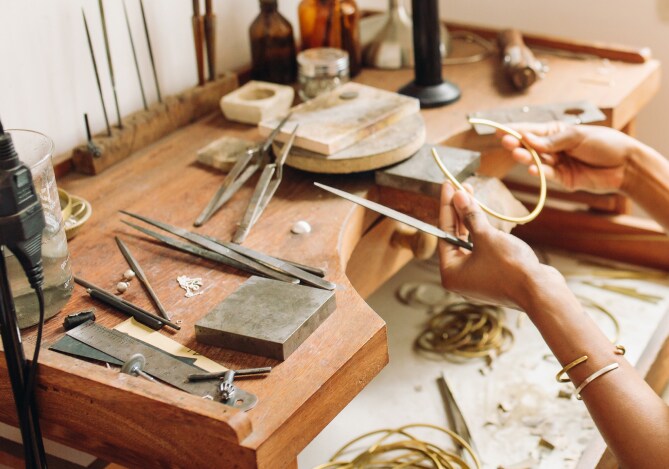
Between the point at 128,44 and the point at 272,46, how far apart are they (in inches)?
13.4

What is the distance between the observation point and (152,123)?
1.66 metres

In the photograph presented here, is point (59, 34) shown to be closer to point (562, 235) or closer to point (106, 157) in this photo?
point (106, 157)

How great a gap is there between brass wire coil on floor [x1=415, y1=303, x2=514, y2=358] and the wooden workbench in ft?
1.09

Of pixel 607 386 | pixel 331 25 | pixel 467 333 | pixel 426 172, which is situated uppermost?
pixel 331 25

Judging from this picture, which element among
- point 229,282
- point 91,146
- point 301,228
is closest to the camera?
point 229,282

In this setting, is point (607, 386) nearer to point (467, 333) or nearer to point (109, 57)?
point (467, 333)

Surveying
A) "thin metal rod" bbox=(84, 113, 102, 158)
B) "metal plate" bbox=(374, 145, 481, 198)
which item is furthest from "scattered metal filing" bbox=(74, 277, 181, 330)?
"metal plate" bbox=(374, 145, 481, 198)

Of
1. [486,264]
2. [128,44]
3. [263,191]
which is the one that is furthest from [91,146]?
[486,264]

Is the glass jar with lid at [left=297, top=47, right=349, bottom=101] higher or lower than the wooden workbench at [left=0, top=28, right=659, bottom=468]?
higher

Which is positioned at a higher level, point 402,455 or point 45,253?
point 45,253

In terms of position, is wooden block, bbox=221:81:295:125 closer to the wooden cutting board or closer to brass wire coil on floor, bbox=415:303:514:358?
the wooden cutting board

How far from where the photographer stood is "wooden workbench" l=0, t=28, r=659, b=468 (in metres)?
0.92

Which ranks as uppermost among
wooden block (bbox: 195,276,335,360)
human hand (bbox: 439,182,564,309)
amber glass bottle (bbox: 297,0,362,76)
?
amber glass bottle (bbox: 297,0,362,76)

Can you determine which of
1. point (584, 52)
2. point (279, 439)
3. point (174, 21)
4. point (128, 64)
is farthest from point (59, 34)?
point (584, 52)
